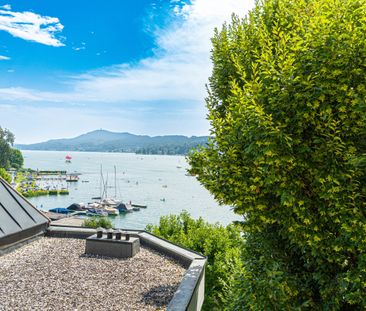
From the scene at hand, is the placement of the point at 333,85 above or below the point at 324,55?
below

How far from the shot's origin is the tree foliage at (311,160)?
14.1ft

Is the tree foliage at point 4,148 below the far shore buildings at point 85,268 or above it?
above

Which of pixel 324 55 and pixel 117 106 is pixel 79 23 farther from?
pixel 117 106

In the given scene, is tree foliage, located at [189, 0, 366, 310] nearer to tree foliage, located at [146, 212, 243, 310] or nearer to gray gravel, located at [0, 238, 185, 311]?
gray gravel, located at [0, 238, 185, 311]

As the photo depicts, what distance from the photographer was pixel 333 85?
14.1 ft

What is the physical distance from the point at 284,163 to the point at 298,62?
5.25 feet

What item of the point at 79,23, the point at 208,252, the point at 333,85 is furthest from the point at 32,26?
the point at 333,85

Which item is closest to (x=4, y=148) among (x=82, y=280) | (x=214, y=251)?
(x=214, y=251)

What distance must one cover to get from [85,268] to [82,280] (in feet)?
2.79

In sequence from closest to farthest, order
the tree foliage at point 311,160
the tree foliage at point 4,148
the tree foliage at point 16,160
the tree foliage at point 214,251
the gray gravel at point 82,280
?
the tree foliage at point 311,160
the gray gravel at point 82,280
the tree foliage at point 214,251
the tree foliage at point 4,148
the tree foliage at point 16,160

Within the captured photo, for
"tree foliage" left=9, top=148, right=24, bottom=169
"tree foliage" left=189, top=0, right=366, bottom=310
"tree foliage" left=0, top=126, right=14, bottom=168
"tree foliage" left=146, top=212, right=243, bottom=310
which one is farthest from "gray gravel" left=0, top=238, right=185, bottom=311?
"tree foliage" left=9, top=148, right=24, bottom=169

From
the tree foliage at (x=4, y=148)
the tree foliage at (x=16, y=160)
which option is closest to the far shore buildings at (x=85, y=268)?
the tree foliage at (x=4, y=148)

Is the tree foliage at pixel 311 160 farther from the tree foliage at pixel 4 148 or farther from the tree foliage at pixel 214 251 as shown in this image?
the tree foliage at pixel 4 148

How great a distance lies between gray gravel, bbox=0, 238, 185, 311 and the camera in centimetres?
625
